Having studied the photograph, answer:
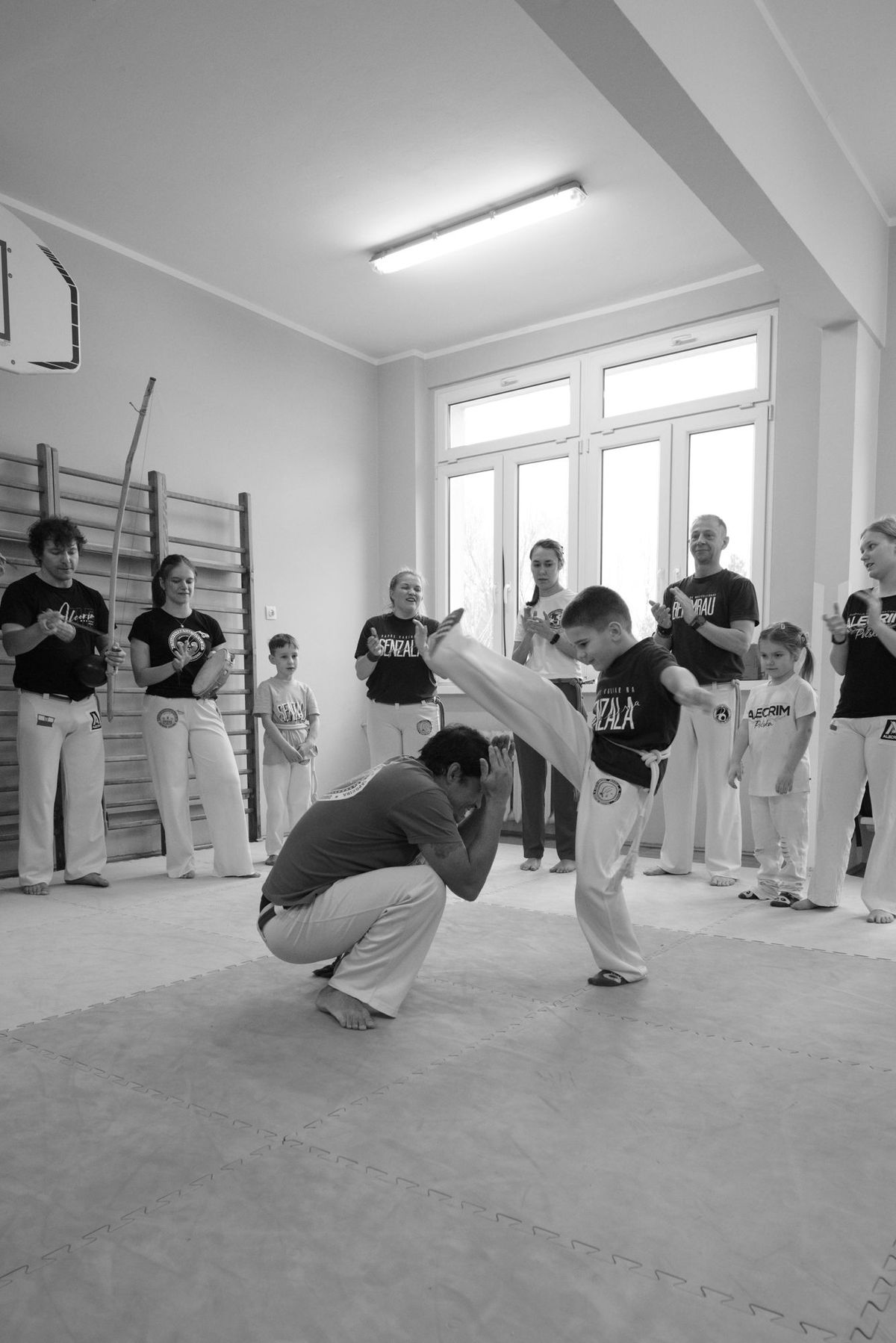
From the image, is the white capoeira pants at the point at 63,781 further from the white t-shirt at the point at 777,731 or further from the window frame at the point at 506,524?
the white t-shirt at the point at 777,731

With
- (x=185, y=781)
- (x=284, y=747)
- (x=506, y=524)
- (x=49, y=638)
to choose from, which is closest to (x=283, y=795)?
(x=284, y=747)

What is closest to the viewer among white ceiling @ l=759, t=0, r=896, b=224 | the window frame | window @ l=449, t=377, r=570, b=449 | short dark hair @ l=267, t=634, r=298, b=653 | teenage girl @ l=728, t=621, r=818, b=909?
white ceiling @ l=759, t=0, r=896, b=224

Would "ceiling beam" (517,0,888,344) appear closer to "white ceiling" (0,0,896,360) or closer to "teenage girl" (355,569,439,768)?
"white ceiling" (0,0,896,360)

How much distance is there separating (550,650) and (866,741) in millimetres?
1734

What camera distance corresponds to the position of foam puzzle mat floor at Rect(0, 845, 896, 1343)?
→ 1334 mm

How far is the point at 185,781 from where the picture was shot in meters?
4.65

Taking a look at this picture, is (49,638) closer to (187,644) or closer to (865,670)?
(187,644)

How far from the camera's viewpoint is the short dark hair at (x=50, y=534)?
4309mm

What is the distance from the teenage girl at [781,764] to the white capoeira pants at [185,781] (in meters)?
2.44

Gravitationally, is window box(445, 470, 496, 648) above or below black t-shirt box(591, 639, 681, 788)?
above

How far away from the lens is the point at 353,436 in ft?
22.2

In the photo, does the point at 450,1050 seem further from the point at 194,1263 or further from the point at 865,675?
the point at 865,675

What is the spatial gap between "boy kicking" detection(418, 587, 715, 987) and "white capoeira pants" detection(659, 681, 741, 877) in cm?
167

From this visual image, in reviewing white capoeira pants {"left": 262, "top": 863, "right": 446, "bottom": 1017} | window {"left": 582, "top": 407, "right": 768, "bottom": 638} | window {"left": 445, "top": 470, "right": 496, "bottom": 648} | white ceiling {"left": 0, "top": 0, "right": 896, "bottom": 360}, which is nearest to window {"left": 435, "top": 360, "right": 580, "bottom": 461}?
window {"left": 445, "top": 470, "right": 496, "bottom": 648}
